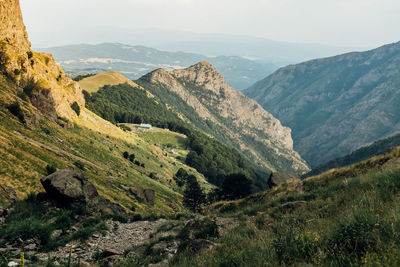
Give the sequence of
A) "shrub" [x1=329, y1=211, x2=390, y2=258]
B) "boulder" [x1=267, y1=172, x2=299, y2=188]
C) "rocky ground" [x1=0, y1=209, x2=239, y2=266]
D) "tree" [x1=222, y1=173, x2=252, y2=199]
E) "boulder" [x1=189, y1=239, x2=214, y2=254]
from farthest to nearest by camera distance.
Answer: "tree" [x1=222, y1=173, x2=252, y2=199]
"boulder" [x1=267, y1=172, x2=299, y2=188]
"rocky ground" [x1=0, y1=209, x2=239, y2=266]
"boulder" [x1=189, y1=239, x2=214, y2=254]
"shrub" [x1=329, y1=211, x2=390, y2=258]

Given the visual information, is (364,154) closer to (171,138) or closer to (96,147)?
(171,138)

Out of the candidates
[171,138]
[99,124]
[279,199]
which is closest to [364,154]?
[171,138]

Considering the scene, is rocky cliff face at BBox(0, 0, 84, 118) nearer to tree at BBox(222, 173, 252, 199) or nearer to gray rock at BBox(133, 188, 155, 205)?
gray rock at BBox(133, 188, 155, 205)

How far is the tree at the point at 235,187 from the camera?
5453cm

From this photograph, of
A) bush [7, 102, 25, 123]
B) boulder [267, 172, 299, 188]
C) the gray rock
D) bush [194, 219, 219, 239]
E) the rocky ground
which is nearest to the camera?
the rocky ground

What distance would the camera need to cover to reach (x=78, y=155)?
46531 millimetres

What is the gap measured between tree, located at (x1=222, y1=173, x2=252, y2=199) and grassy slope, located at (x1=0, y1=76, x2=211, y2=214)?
11902 mm

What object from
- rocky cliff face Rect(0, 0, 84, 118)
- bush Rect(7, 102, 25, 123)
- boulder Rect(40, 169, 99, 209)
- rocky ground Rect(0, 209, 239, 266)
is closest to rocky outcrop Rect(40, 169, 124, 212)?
boulder Rect(40, 169, 99, 209)

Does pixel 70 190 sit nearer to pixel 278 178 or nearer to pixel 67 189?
pixel 67 189

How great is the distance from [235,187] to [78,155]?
110 ft

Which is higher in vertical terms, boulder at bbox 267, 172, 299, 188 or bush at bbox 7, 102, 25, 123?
bush at bbox 7, 102, 25, 123

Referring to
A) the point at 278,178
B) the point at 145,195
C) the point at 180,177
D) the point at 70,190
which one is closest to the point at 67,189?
the point at 70,190

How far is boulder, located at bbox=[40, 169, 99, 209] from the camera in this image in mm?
20672

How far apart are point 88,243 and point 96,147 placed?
48.4 m
